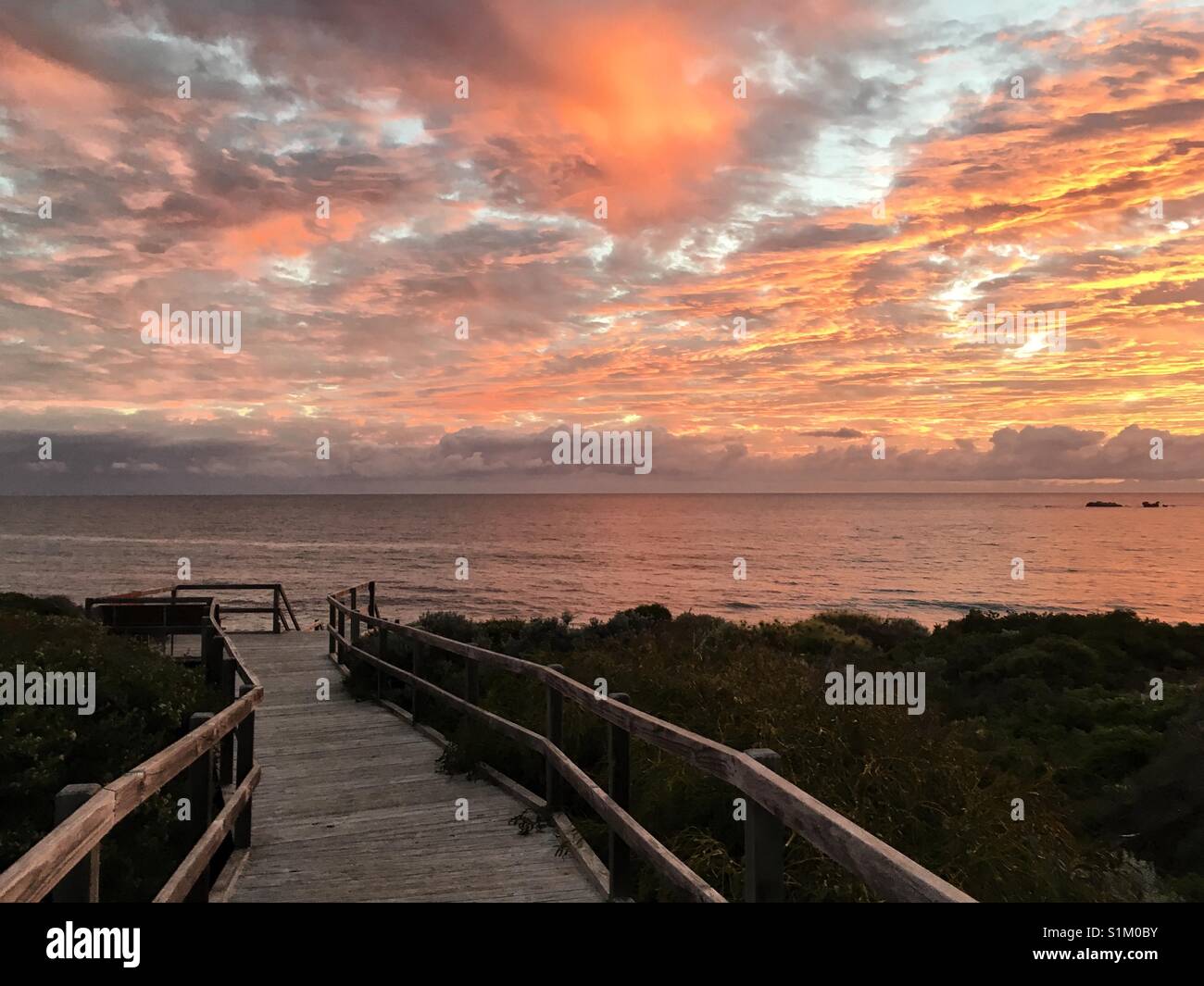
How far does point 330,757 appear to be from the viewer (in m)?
8.99

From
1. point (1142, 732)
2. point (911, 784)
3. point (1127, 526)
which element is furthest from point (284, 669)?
point (1127, 526)

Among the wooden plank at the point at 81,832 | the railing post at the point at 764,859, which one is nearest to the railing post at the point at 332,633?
the wooden plank at the point at 81,832

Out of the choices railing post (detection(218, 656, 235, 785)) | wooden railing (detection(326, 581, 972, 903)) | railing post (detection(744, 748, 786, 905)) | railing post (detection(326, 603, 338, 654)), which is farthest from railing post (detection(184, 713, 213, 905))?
railing post (detection(326, 603, 338, 654))

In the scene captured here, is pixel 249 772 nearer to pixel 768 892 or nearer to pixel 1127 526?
pixel 768 892

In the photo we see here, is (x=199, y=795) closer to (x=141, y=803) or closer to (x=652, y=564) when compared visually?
(x=141, y=803)

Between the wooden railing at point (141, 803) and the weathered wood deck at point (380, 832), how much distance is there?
49cm

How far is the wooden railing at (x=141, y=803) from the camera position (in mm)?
2443

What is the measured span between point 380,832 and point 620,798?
2282 mm

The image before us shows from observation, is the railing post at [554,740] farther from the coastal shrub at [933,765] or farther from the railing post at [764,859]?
the railing post at [764,859]

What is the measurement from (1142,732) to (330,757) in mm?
10642

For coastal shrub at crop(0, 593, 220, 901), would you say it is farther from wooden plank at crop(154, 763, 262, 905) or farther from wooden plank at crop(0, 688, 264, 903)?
wooden plank at crop(0, 688, 264, 903)

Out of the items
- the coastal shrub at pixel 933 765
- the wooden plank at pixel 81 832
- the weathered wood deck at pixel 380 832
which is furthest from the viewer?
the coastal shrub at pixel 933 765

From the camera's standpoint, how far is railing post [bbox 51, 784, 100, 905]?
2.78 meters

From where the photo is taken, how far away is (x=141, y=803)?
475 centimetres
